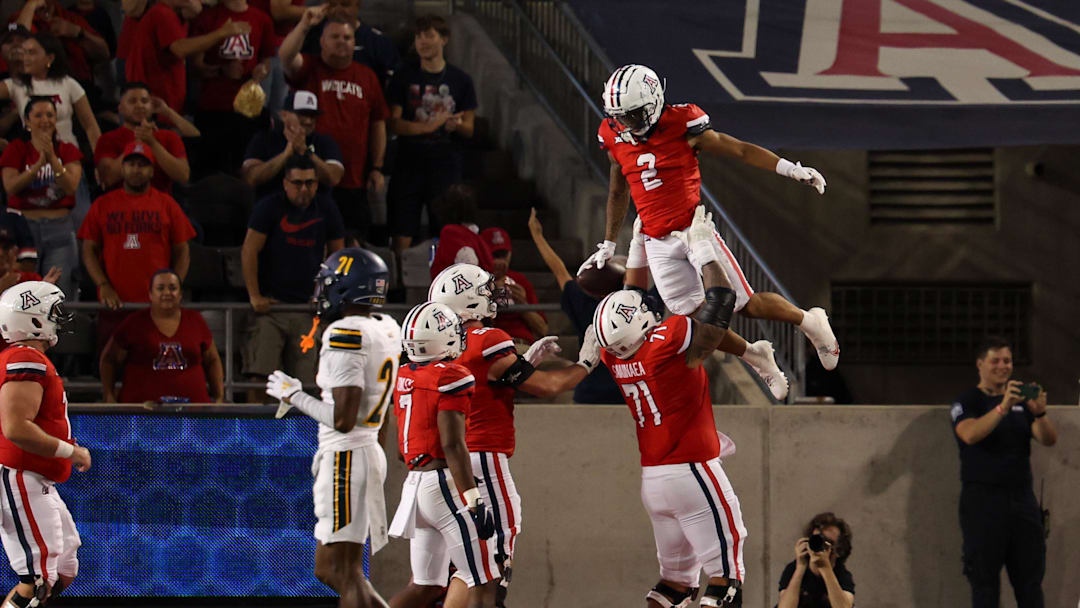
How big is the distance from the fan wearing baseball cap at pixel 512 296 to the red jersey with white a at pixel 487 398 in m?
2.34

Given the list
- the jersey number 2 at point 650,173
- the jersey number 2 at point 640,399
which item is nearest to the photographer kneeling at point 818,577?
the jersey number 2 at point 640,399

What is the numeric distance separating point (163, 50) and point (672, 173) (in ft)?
19.6

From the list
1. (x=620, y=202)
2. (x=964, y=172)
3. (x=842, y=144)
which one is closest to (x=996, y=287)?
(x=964, y=172)

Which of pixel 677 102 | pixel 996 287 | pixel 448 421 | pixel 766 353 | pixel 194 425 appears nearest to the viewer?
pixel 448 421

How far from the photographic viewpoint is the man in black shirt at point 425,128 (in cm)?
1338

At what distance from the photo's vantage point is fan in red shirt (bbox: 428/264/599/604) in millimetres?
9023

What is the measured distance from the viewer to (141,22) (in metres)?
13.3

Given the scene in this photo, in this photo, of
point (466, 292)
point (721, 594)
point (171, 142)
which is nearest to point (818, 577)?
point (721, 594)

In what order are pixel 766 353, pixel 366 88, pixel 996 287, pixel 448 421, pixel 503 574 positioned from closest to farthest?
pixel 448 421
pixel 503 574
pixel 766 353
pixel 366 88
pixel 996 287

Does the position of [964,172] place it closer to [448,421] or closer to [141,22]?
→ [141,22]

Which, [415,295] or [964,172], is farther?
[964,172]

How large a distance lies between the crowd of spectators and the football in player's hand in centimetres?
153

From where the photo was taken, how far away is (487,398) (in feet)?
30.0

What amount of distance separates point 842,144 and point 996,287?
19.7 feet
